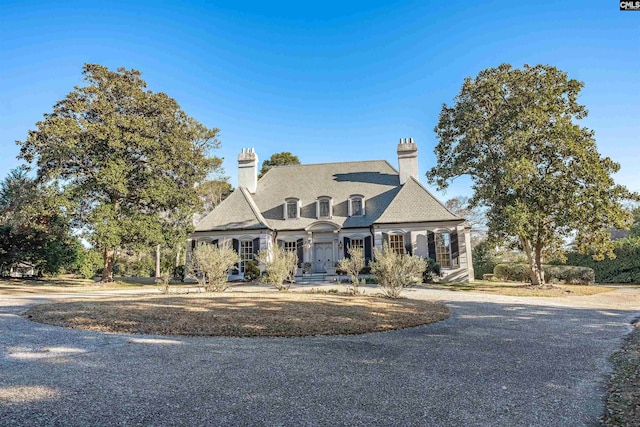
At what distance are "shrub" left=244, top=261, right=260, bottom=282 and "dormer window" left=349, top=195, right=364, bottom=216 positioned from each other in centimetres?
711

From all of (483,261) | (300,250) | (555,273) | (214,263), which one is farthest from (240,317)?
(483,261)

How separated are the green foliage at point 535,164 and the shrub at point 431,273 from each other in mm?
3440

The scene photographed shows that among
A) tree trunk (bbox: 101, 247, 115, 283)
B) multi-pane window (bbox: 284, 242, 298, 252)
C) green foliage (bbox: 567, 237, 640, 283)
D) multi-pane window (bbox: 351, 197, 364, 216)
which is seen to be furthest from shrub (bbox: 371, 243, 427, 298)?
tree trunk (bbox: 101, 247, 115, 283)

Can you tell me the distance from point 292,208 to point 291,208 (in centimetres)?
7

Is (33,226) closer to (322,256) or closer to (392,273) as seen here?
(322,256)

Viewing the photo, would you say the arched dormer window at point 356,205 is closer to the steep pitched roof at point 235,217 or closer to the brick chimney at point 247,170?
the steep pitched roof at point 235,217

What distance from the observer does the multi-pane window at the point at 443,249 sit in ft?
68.1

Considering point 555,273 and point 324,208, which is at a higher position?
point 324,208

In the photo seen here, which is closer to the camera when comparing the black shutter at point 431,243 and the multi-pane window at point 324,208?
the black shutter at point 431,243

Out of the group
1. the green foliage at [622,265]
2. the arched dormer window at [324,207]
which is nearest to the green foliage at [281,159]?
the arched dormer window at [324,207]

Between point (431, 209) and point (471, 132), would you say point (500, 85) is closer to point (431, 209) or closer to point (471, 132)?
point (471, 132)

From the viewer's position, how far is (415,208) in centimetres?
2184

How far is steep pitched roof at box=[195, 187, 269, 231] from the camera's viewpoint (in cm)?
2275

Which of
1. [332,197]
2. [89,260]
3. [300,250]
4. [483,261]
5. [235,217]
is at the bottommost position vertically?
[483,261]
